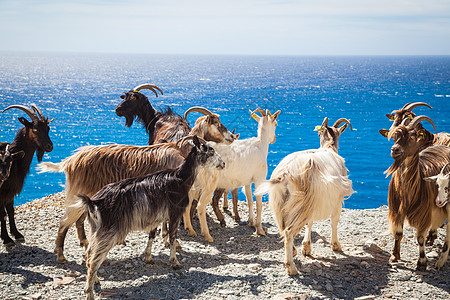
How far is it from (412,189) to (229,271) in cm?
308

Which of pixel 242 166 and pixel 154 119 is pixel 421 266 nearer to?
pixel 242 166

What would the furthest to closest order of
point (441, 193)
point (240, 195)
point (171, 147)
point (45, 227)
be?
1. point (240, 195)
2. point (45, 227)
3. point (171, 147)
4. point (441, 193)

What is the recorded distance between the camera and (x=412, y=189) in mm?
6531

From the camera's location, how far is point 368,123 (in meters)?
43.0

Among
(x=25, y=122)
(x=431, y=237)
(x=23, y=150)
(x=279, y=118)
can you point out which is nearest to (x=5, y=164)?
(x=23, y=150)

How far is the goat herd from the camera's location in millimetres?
5512

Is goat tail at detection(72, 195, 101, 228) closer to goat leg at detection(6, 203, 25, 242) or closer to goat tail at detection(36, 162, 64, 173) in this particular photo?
goat tail at detection(36, 162, 64, 173)

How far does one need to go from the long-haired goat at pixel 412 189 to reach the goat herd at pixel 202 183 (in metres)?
0.02

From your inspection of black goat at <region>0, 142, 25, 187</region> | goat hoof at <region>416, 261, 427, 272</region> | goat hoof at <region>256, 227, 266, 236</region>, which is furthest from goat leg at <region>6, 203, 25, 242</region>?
goat hoof at <region>416, 261, 427, 272</region>

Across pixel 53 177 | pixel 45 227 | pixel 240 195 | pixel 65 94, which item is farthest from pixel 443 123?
pixel 65 94

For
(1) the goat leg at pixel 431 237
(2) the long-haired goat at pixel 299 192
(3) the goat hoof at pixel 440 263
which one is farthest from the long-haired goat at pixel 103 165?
(1) the goat leg at pixel 431 237

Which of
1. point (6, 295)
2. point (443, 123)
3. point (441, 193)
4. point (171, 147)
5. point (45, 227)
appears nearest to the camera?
point (6, 295)

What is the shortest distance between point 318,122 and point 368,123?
17.3 feet

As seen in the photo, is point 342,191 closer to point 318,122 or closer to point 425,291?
point 425,291
